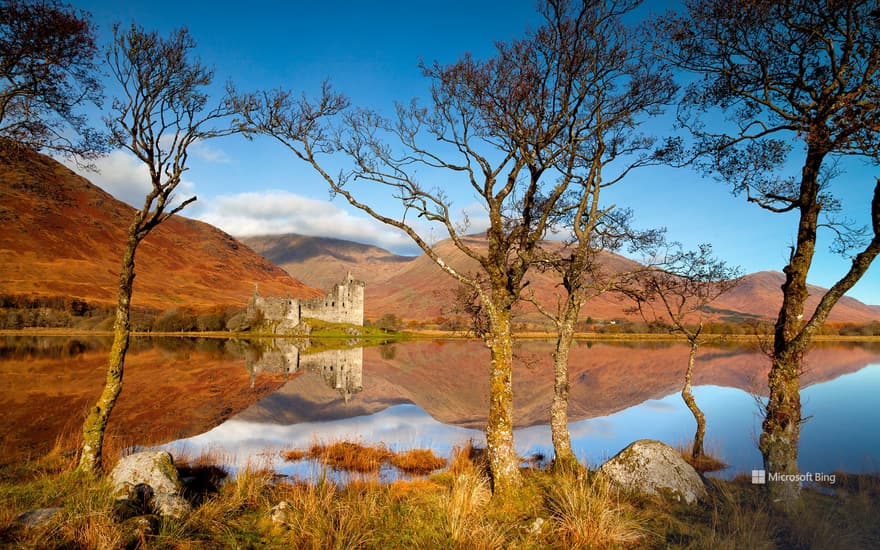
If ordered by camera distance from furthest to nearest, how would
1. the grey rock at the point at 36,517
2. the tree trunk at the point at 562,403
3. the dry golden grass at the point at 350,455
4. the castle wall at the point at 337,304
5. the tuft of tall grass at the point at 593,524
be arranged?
1. the castle wall at the point at 337,304
2. the dry golden grass at the point at 350,455
3. the tree trunk at the point at 562,403
4. the tuft of tall grass at the point at 593,524
5. the grey rock at the point at 36,517

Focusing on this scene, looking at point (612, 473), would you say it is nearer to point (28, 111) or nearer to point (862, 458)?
point (862, 458)

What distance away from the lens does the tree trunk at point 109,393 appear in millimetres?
8586

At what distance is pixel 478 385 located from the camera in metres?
30.7

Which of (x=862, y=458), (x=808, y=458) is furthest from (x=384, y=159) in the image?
(x=862, y=458)

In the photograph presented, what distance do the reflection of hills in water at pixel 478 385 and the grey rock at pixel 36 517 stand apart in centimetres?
1067

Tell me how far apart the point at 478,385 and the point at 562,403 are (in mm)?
20796

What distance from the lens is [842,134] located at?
7.32 m

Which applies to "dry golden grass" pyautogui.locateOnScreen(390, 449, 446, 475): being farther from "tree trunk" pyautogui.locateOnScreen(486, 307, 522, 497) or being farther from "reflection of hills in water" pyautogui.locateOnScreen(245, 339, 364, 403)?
"reflection of hills in water" pyautogui.locateOnScreen(245, 339, 364, 403)

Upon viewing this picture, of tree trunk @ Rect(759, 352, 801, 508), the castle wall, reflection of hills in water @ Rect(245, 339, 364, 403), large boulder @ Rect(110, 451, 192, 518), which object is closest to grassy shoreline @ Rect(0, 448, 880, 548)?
large boulder @ Rect(110, 451, 192, 518)

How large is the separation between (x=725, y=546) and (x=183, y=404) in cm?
2051

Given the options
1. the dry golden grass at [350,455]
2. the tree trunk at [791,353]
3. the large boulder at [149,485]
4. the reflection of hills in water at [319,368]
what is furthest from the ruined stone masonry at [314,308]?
the tree trunk at [791,353]

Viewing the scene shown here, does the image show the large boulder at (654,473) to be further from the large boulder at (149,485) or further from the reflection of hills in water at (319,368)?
the reflection of hills in water at (319,368)

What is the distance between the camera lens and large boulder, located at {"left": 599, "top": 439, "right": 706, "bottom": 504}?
27.9 feet

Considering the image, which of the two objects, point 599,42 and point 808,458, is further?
point 808,458
